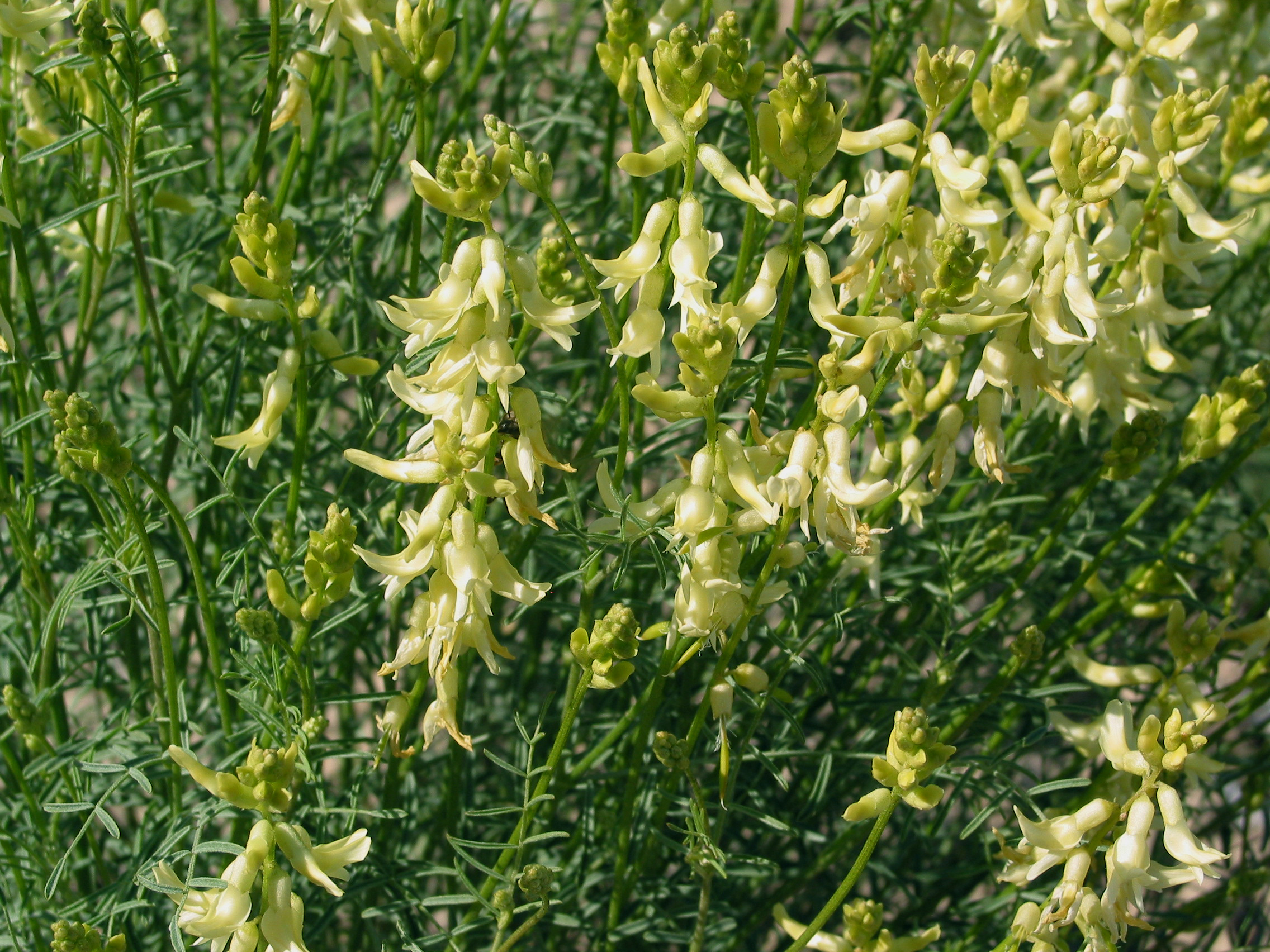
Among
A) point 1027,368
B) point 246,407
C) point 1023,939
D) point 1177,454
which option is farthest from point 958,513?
point 246,407

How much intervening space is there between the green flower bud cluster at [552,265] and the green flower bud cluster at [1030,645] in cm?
58

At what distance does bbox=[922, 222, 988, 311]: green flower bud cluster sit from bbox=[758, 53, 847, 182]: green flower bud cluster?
117 millimetres

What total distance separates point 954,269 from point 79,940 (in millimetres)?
914

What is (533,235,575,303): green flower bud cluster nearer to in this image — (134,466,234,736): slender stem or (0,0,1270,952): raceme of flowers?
(0,0,1270,952): raceme of flowers

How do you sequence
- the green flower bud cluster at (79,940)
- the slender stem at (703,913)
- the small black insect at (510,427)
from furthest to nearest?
1. the slender stem at (703,913)
2. the small black insect at (510,427)
3. the green flower bud cluster at (79,940)

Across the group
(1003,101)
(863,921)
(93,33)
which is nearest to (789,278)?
(1003,101)

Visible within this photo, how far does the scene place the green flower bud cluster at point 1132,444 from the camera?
126 cm

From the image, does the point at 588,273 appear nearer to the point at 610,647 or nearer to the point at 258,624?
the point at 610,647

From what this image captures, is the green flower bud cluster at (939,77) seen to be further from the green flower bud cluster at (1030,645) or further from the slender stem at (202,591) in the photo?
the slender stem at (202,591)

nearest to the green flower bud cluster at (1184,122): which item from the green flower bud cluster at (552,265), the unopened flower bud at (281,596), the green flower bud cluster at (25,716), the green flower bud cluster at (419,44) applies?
the green flower bud cluster at (552,265)

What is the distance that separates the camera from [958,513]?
1589mm

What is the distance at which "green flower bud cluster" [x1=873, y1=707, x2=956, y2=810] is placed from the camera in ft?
3.28

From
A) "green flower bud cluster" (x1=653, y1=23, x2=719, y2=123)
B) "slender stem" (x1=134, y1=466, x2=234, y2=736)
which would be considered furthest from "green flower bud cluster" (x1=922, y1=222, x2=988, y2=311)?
"slender stem" (x1=134, y1=466, x2=234, y2=736)

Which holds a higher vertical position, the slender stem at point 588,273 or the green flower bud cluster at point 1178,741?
the slender stem at point 588,273
